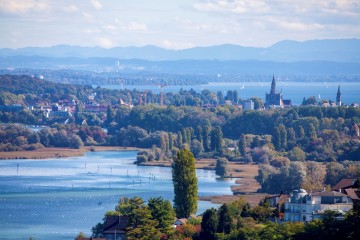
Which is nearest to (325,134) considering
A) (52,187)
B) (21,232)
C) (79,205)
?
(52,187)

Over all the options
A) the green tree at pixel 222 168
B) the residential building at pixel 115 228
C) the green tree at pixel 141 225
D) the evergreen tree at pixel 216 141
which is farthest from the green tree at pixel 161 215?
the evergreen tree at pixel 216 141

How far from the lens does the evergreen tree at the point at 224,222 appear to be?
101 feet

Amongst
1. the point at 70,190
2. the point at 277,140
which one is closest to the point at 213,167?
the point at 277,140

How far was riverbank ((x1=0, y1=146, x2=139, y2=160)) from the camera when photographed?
2803 inches

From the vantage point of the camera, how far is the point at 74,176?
2180 inches

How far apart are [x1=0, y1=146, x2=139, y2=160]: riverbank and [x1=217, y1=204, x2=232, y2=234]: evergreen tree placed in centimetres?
4038

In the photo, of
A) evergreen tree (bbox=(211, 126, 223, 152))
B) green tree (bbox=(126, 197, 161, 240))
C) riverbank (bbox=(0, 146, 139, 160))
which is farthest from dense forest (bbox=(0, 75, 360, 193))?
green tree (bbox=(126, 197, 161, 240))

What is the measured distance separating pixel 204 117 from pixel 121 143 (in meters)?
11.1

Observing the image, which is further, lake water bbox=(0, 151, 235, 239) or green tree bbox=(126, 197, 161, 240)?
lake water bbox=(0, 151, 235, 239)

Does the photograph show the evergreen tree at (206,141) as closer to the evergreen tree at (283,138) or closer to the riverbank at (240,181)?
the riverbank at (240,181)

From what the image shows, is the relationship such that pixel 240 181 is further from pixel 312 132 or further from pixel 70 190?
pixel 312 132

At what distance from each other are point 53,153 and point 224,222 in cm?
4308

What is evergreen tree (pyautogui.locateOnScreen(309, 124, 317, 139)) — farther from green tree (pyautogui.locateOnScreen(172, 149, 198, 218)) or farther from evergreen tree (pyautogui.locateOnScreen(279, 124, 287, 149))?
green tree (pyautogui.locateOnScreen(172, 149, 198, 218))

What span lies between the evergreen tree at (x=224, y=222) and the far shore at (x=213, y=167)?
10620 millimetres
